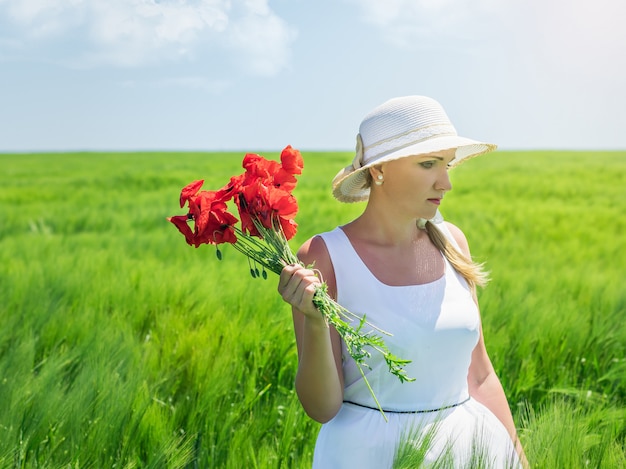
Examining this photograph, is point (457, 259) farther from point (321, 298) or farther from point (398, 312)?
point (321, 298)

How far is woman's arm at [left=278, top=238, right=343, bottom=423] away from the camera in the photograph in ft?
4.65

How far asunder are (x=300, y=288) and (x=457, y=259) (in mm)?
648

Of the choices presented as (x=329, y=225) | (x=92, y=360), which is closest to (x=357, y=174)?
(x=92, y=360)

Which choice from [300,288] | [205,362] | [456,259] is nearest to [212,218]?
[300,288]

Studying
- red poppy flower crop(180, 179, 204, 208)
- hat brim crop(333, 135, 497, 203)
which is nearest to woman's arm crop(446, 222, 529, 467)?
hat brim crop(333, 135, 497, 203)

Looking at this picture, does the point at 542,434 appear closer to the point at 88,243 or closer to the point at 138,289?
the point at 138,289

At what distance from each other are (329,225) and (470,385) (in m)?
5.60

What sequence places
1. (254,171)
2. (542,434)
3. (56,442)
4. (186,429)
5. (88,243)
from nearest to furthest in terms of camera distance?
(254,171), (542,434), (56,442), (186,429), (88,243)

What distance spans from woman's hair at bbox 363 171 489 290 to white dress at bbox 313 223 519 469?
0.51ft

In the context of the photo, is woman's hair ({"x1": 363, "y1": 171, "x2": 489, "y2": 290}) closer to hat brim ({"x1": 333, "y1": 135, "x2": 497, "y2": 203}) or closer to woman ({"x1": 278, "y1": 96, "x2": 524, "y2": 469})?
woman ({"x1": 278, "y1": 96, "x2": 524, "y2": 469})

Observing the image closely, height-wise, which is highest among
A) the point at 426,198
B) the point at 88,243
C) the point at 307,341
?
the point at 426,198

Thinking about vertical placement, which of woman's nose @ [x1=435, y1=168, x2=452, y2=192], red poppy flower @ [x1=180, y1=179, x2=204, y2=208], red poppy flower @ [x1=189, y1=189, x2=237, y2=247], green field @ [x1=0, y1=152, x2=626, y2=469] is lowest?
green field @ [x1=0, y1=152, x2=626, y2=469]

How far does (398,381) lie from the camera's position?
5.57 ft

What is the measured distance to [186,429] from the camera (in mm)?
2514
